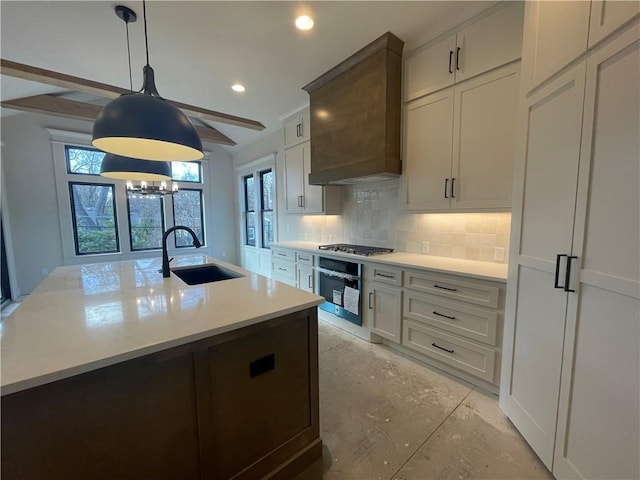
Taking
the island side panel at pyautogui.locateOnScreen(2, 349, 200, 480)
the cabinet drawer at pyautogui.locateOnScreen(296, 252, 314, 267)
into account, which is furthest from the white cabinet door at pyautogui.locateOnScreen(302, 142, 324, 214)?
the island side panel at pyautogui.locateOnScreen(2, 349, 200, 480)

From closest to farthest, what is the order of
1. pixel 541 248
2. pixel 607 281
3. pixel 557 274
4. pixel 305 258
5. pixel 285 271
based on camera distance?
pixel 607 281, pixel 557 274, pixel 541 248, pixel 305 258, pixel 285 271

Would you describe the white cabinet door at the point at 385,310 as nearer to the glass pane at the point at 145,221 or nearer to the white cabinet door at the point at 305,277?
the white cabinet door at the point at 305,277

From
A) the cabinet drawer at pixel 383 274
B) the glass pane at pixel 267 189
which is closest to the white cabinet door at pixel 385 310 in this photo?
the cabinet drawer at pixel 383 274

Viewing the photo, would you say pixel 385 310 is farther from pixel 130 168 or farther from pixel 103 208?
pixel 103 208

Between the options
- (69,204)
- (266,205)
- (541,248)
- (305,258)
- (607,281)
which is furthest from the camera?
(266,205)

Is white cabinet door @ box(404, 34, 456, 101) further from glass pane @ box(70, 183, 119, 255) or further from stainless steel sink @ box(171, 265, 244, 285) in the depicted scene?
glass pane @ box(70, 183, 119, 255)

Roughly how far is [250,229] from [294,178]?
256cm

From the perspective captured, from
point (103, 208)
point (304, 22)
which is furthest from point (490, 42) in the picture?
point (103, 208)

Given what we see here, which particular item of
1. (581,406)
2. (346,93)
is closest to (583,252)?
(581,406)

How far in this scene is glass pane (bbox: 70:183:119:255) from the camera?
4.81m

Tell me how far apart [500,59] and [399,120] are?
84 cm

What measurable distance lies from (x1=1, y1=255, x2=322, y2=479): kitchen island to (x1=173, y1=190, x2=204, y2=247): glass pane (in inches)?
176

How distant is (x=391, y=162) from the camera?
2521 mm

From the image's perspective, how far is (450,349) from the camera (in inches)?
84.4
